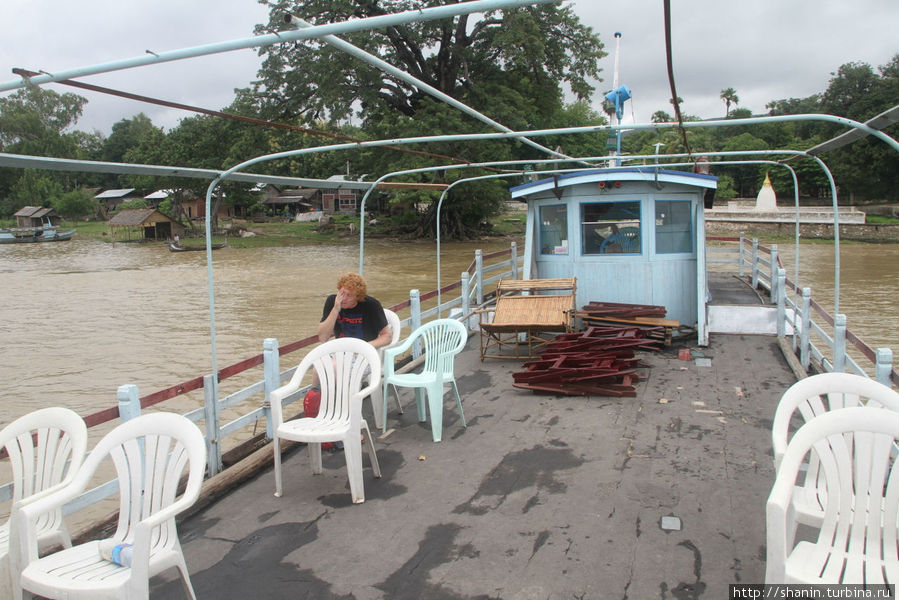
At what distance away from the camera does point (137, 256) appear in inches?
1494

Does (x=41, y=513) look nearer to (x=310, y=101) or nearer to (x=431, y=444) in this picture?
(x=431, y=444)

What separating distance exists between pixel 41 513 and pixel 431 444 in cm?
308

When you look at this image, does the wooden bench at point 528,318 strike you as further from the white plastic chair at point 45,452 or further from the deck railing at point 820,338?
the white plastic chair at point 45,452

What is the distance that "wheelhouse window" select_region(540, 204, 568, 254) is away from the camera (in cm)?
998

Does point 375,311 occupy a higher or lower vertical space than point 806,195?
lower

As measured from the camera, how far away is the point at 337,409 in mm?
4715

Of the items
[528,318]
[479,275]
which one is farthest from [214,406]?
[479,275]

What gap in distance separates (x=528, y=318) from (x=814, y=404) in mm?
4987

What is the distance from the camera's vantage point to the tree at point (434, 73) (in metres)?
28.5

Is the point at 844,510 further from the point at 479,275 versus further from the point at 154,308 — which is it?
Result: the point at 154,308

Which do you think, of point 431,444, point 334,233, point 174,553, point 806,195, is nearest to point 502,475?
point 431,444

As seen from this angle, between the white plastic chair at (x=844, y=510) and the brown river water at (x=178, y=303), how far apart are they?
388 inches

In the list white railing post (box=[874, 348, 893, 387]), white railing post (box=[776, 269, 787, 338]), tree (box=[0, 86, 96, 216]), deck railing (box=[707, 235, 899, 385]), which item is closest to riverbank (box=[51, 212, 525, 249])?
tree (box=[0, 86, 96, 216])

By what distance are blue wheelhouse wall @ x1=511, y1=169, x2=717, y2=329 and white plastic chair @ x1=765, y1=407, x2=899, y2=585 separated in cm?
660
